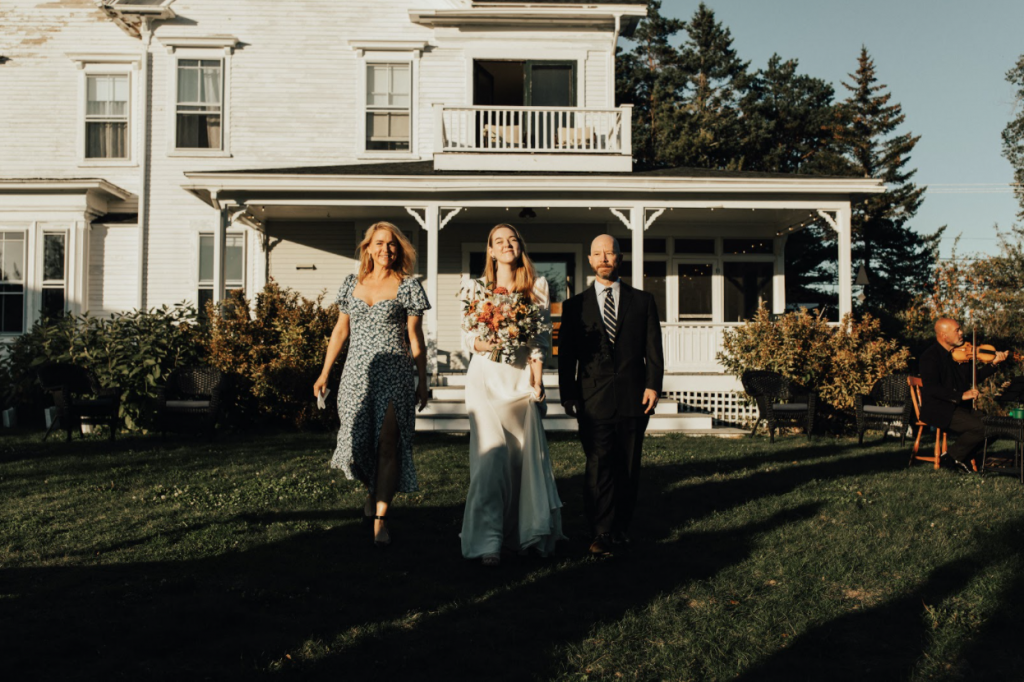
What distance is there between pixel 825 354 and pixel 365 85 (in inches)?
403

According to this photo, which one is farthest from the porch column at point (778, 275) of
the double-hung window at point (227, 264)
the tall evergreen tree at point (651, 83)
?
the tall evergreen tree at point (651, 83)

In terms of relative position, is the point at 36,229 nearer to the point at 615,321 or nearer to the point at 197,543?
the point at 197,543

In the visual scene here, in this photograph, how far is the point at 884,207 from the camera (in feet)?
122

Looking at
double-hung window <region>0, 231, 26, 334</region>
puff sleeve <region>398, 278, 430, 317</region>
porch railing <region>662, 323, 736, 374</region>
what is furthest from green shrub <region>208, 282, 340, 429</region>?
puff sleeve <region>398, 278, 430, 317</region>

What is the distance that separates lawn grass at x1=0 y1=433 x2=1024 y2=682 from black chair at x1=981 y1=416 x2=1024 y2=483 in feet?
2.13

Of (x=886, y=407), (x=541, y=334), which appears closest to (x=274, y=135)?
(x=886, y=407)

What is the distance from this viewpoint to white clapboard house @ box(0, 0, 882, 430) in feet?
55.4

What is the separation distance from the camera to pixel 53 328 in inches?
509

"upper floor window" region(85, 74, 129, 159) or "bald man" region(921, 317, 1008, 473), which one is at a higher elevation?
"upper floor window" region(85, 74, 129, 159)

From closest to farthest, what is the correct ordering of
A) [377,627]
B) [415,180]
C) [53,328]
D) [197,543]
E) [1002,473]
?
[377,627], [197,543], [1002,473], [53,328], [415,180]

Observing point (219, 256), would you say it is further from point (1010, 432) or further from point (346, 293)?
point (1010, 432)

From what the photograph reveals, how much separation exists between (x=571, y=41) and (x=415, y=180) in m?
5.45

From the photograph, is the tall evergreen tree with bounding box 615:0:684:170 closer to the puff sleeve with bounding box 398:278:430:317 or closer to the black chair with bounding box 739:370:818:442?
the black chair with bounding box 739:370:818:442

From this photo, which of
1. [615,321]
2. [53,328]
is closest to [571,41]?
[53,328]
